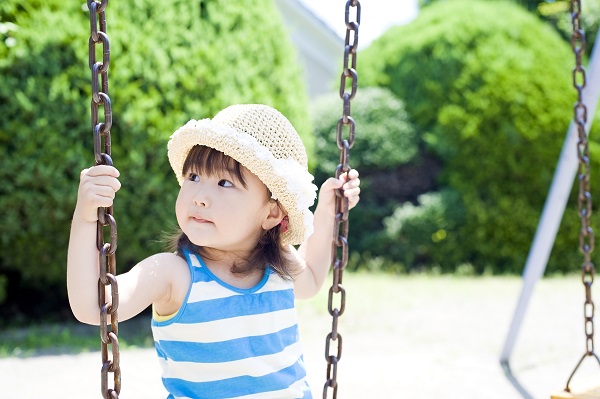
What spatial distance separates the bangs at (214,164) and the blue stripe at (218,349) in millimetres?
467

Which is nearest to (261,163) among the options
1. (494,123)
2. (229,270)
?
(229,270)

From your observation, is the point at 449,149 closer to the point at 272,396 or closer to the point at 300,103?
the point at 300,103

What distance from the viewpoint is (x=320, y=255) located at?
2.62 m

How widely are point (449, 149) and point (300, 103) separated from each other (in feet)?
11.4

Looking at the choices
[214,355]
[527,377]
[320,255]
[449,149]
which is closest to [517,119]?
[449,149]

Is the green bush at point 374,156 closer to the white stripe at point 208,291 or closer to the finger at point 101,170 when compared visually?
the white stripe at point 208,291

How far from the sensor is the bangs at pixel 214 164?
216 centimetres

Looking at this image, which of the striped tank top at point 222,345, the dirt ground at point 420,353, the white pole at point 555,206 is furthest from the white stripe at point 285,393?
the white pole at point 555,206

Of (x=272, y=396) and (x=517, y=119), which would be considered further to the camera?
(x=517, y=119)

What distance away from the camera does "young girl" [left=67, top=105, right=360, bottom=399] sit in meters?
2.11

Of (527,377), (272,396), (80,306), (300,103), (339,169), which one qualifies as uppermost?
(300,103)

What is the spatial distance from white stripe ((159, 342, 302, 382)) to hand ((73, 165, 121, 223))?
0.56 metres

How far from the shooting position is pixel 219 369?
2.12 meters

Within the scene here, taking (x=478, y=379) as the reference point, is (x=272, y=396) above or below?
above
